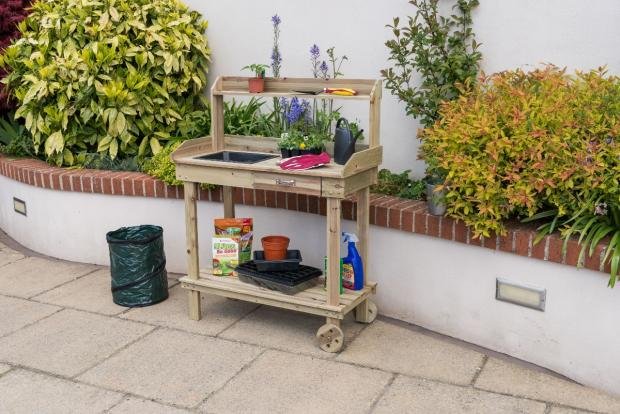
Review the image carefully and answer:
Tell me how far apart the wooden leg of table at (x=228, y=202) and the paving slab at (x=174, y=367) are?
83cm

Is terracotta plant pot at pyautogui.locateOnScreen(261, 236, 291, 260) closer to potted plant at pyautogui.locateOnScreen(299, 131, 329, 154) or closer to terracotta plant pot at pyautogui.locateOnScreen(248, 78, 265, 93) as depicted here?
potted plant at pyautogui.locateOnScreen(299, 131, 329, 154)

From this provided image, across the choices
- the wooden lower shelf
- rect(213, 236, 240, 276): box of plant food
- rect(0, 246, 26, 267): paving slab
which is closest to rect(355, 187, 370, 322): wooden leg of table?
the wooden lower shelf

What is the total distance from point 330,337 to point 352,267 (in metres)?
0.41

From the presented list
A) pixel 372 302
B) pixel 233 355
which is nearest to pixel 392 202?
pixel 372 302

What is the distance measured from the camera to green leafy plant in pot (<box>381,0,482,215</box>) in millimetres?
4133

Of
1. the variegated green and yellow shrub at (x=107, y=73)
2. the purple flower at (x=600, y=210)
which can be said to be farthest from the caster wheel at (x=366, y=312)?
the variegated green and yellow shrub at (x=107, y=73)

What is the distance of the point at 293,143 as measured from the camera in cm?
385

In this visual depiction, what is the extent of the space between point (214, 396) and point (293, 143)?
4.61 feet

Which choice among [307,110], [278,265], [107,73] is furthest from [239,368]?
[107,73]

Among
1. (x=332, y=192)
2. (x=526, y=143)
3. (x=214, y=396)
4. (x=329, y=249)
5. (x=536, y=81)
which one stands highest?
(x=536, y=81)

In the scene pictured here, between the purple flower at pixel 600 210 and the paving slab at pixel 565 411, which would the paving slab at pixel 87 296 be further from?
the purple flower at pixel 600 210

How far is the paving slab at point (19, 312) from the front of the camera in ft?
13.4

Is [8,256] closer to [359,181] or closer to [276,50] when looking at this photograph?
[276,50]

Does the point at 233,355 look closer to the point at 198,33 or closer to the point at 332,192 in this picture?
the point at 332,192
